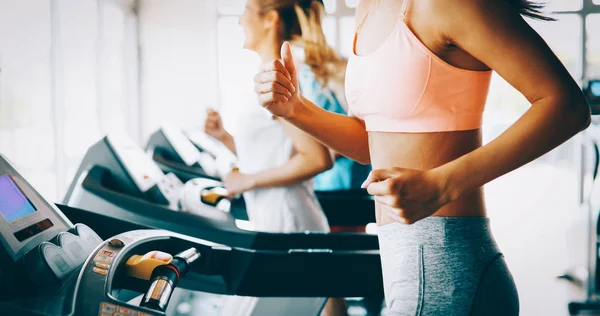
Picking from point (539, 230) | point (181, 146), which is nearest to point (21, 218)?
point (181, 146)

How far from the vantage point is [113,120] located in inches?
206

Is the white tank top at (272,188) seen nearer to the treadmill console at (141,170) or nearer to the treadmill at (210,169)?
the treadmill console at (141,170)

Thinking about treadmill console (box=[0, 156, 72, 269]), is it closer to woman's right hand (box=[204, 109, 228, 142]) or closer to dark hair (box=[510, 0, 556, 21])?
dark hair (box=[510, 0, 556, 21])

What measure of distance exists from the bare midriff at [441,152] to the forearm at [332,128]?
213 millimetres

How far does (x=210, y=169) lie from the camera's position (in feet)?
10.8

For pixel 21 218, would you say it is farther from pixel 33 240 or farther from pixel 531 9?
pixel 531 9

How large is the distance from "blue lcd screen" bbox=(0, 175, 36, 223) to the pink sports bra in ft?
2.28

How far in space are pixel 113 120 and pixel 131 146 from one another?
3332mm

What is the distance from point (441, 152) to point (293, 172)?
102 cm

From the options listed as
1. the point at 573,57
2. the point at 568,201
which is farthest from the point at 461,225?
the point at 568,201

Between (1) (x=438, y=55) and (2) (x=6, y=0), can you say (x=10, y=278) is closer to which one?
(1) (x=438, y=55)

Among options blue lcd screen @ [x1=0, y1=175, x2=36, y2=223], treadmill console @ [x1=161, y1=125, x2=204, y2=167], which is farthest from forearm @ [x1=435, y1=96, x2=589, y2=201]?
treadmill console @ [x1=161, y1=125, x2=204, y2=167]

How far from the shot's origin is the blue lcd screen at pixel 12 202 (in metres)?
1.06

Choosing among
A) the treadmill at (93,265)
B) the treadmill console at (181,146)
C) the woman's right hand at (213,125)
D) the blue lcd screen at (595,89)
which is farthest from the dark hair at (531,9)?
the blue lcd screen at (595,89)
